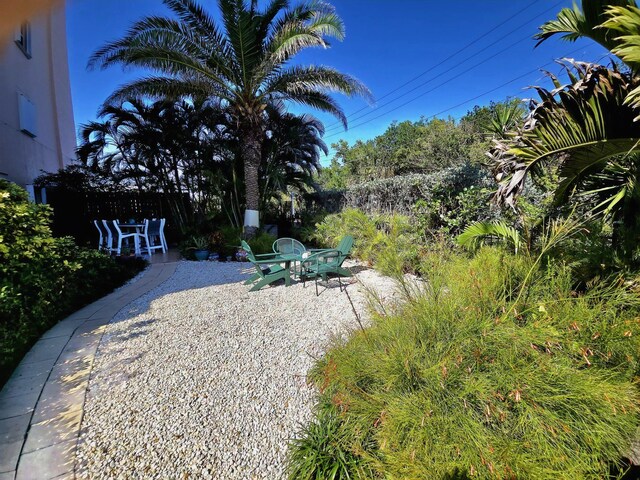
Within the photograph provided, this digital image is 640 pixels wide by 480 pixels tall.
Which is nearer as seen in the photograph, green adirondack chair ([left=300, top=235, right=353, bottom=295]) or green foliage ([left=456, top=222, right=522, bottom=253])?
green foliage ([left=456, top=222, right=522, bottom=253])

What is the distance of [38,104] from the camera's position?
30.1 feet

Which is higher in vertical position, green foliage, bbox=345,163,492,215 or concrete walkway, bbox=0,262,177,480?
green foliage, bbox=345,163,492,215

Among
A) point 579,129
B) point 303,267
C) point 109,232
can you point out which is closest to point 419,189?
point 303,267

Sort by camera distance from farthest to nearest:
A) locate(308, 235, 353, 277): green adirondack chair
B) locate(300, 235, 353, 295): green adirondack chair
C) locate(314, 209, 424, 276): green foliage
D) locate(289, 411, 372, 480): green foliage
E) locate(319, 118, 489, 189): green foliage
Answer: locate(319, 118, 489, 189): green foliage < locate(308, 235, 353, 277): green adirondack chair < locate(300, 235, 353, 295): green adirondack chair < locate(314, 209, 424, 276): green foliage < locate(289, 411, 372, 480): green foliage

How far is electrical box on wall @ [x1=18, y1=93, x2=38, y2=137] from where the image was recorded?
7.64m

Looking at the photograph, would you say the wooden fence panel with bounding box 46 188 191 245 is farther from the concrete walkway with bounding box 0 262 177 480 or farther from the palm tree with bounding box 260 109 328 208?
the concrete walkway with bounding box 0 262 177 480

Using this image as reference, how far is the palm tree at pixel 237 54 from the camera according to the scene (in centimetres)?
692

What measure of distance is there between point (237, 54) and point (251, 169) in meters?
3.18

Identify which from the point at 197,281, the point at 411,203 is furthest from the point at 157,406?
the point at 411,203

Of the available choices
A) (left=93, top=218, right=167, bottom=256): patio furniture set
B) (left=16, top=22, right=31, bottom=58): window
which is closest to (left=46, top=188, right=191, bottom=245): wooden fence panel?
(left=93, top=218, right=167, bottom=256): patio furniture set

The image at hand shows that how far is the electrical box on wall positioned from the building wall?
8cm

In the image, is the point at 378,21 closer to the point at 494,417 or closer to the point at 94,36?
the point at 94,36

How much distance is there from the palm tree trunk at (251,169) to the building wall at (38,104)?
475 centimetres

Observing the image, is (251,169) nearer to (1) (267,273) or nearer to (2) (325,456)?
(1) (267,273)
